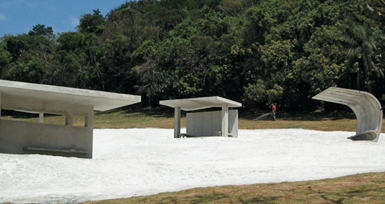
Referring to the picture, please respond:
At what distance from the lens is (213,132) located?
24.9 m

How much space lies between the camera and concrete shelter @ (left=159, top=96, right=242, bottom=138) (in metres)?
23.5

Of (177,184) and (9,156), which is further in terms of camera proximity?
(9,156)

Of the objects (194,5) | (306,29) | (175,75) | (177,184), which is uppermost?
(194,5)

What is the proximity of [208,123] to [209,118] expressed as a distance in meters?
0.31

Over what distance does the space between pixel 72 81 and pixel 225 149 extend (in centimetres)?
3528

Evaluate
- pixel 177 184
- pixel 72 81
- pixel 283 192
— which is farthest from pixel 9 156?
pixel 72 81

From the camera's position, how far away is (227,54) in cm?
4141

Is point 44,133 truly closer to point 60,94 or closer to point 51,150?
point 51,150

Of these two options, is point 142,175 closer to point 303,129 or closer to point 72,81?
point 303,129

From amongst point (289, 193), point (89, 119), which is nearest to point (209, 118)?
point (89, 119)

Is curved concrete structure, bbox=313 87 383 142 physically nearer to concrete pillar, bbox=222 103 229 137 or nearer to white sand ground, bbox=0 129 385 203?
white sand ground, bbox=0 129 385 203

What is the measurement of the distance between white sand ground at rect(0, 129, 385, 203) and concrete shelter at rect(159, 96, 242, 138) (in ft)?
14.4

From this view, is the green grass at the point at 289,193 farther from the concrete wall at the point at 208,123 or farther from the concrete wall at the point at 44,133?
the concrete wall at the point at 208,123

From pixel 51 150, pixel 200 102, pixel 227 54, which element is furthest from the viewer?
pixel 227 54
